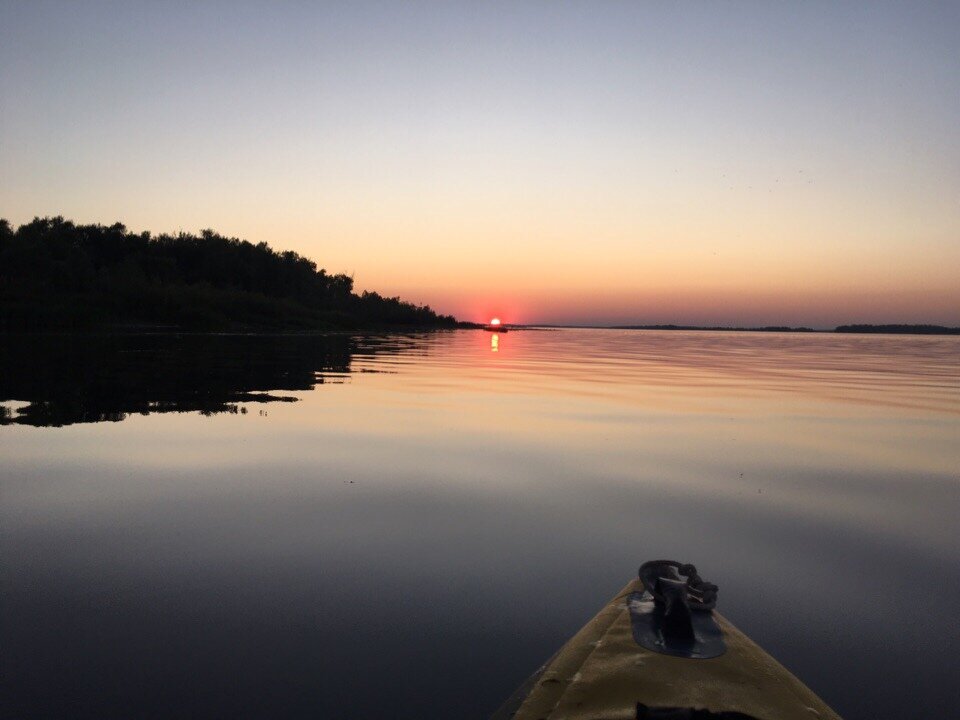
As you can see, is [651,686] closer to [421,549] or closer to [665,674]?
[665,674]

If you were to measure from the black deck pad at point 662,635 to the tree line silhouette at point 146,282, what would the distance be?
59243mm

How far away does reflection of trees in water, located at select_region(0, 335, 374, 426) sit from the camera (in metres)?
13.2

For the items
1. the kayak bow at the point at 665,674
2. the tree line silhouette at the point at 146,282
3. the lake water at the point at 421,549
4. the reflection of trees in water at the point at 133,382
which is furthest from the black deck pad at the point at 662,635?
the tree line silhouette at the point at 146,282

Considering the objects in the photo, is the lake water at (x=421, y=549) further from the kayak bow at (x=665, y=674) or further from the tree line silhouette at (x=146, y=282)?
the tree line silhouette at (x=146, y=282)

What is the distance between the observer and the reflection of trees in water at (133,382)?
1322 cm

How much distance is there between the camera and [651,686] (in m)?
3.07

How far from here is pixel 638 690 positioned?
120 inches

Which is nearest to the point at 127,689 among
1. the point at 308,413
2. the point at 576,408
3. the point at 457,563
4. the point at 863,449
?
the point at 457,563

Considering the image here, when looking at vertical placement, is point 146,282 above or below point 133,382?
above

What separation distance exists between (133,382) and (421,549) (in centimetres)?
1568

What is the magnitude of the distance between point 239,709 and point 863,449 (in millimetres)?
10952

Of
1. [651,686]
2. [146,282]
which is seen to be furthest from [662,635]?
[146,282]

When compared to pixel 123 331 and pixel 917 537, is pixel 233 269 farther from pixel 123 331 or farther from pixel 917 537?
pixel 917 537

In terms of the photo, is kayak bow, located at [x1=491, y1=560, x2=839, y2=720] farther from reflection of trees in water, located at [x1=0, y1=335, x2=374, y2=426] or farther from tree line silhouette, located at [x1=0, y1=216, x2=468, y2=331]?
tree line silhouette, located at [x1=0, y1=216, x2=468, y2=331]
